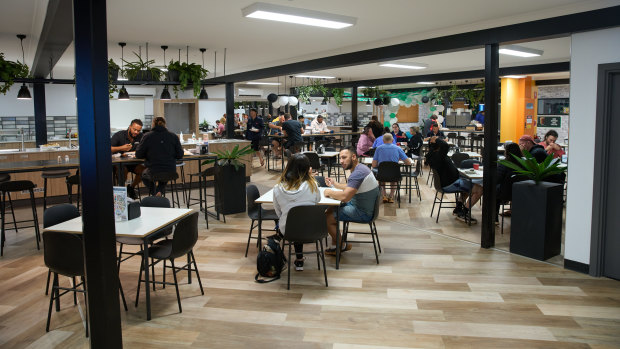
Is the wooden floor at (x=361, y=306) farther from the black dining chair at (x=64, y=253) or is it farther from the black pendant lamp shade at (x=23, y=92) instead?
the black pendant lamp shade at (x=23, y=92)

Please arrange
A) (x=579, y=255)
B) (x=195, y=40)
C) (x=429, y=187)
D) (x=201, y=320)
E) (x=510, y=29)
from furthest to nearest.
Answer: (x=429, y=187)
(x=195, y=40)
(x=510, y=29)
(x=579, y=255)
(x=201, y=320)

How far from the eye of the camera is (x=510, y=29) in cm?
498

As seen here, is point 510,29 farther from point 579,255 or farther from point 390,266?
point 390,266

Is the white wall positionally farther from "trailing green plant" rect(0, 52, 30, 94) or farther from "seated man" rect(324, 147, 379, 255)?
"trailing green plant" rect(0, 52, 30, 94)

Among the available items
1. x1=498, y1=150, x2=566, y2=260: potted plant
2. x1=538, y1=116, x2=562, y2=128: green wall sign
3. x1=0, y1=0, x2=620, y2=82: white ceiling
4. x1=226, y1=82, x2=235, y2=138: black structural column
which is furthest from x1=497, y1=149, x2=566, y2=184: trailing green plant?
x1=538, y1=116, x2=562, y2=128: green wall sign

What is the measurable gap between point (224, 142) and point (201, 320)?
6628mm

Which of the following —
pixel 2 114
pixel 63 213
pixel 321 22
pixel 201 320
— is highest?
pixel 321 22

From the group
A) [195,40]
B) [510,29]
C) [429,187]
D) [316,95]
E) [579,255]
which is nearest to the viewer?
[579,255]

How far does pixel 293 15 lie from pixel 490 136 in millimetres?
2620

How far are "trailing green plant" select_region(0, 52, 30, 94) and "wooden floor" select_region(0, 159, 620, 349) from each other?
309 cm

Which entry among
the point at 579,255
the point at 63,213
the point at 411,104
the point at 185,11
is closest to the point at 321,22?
the point at 185,11

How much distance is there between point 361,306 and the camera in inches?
149

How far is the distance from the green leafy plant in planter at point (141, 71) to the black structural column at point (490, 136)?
5674 mm

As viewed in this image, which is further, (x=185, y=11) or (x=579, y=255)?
(x=185, y=11)
